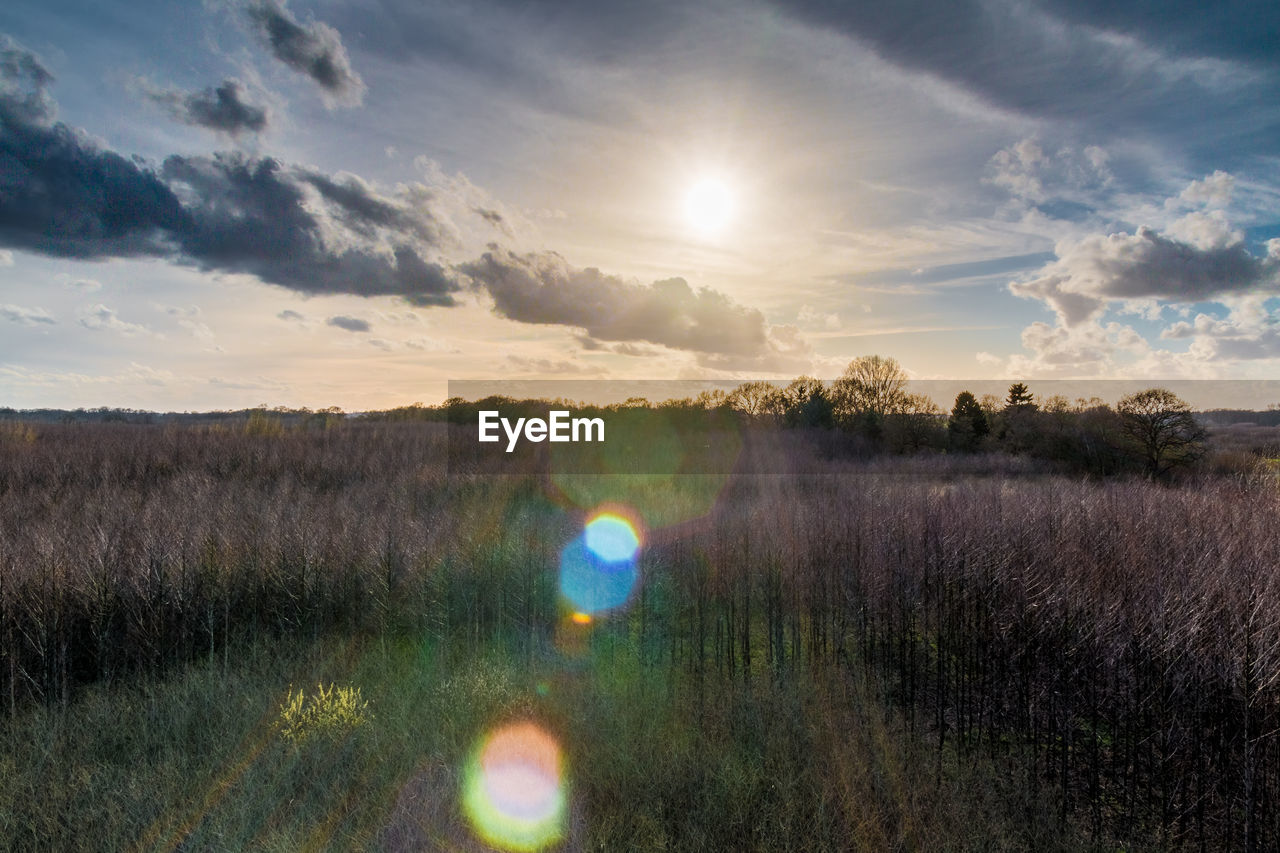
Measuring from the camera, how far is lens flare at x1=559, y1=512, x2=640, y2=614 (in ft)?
30.4

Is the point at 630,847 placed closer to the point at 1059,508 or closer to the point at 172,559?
the point at 172,559

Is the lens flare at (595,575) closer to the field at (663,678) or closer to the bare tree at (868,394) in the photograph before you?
the field at (663,678)

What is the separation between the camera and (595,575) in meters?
9.71

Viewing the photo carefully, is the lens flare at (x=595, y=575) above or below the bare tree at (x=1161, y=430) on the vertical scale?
below

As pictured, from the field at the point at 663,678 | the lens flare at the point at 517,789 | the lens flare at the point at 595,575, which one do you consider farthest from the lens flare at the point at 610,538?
the lens flare at the point at 517,789

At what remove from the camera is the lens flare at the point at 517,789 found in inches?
Result: 162

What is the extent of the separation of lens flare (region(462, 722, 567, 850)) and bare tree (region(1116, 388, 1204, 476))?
20701 millimetres

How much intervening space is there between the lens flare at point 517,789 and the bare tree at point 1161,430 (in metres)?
20.7

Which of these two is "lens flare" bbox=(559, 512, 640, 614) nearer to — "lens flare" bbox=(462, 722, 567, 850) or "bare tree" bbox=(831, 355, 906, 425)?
"lens flare" bbox=(462, 722, 567, 850)

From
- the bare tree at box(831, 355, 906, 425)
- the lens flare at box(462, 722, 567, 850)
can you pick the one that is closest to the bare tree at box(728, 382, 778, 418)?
the bare tree at box(831, 355, 906, 425)

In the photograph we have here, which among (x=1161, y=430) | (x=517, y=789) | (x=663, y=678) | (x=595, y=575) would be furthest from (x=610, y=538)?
(x=1161, y=430)

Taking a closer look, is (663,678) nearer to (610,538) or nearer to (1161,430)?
(610,538)

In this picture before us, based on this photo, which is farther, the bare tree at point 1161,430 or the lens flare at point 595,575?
the bare tree at point 1161,430

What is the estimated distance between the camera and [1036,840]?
14.0ft
